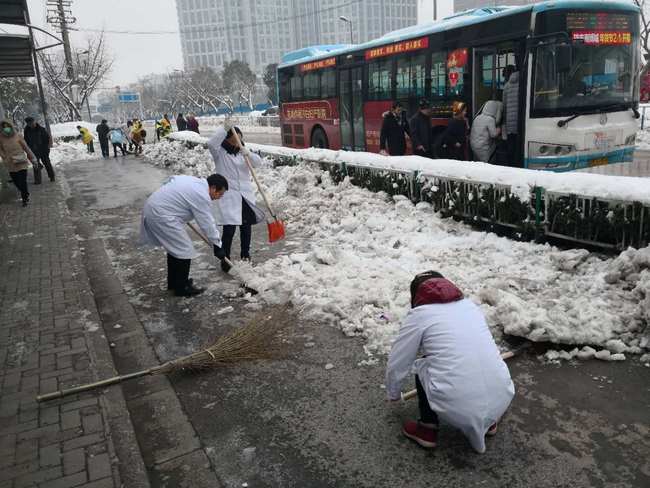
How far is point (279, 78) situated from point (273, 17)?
122659 mm

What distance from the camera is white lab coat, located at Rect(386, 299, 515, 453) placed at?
276cm

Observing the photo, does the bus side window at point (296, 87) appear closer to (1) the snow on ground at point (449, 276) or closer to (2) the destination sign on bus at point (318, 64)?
(2) the destination sign on bus at point (318, 64)

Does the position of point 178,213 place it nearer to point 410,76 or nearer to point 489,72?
point 489,72

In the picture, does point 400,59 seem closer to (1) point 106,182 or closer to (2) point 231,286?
(2) point 231,286

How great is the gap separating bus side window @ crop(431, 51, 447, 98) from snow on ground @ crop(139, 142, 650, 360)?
3.30m

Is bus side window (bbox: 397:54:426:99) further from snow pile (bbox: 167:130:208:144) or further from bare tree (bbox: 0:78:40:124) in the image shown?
bare tree (bbox: 0:78:40:124)

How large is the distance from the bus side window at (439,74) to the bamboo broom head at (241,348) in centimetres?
715

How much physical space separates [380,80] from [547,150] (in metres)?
5.02

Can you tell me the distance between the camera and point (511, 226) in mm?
6434

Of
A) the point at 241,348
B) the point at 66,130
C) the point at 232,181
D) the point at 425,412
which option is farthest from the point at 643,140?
the point at 66,130

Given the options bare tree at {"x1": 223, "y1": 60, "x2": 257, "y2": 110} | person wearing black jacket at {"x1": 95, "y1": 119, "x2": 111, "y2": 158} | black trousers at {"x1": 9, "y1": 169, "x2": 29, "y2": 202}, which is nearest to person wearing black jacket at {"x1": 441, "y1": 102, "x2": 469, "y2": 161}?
black trousers at {"x1": 9, "y1": 169, "x2": 29, "y2": 202}

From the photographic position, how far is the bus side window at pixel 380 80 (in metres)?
11.9

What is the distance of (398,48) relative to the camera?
37.6ft

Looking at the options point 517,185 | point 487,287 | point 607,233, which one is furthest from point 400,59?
point 487,287
